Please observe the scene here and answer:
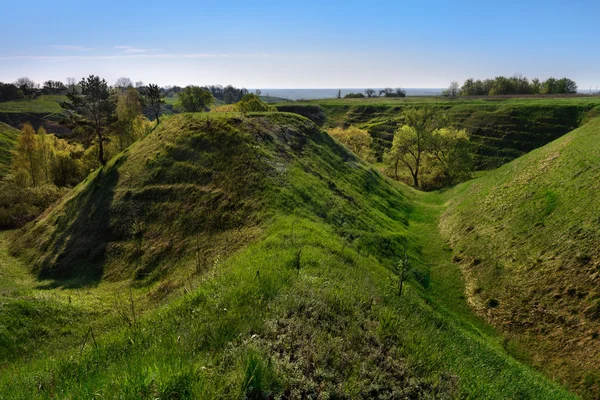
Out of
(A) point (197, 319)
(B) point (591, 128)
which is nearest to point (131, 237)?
(A) point (197, 319)

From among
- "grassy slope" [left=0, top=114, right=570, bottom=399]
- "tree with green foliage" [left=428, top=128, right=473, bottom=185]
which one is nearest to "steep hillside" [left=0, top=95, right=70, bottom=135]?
"grassy slope" [left=0, top=114, right=570, bottom=399]

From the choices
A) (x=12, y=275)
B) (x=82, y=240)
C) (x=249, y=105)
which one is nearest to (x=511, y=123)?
(x=249, y=105)

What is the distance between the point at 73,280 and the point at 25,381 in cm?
2081

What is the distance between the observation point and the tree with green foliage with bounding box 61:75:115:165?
143 feet

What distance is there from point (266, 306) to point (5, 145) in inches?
5594

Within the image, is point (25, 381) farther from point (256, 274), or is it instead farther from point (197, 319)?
point (256, 274)

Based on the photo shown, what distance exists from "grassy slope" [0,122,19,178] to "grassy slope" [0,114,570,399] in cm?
9042

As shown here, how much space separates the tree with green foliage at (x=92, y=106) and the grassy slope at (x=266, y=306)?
17.9 meters

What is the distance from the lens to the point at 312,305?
9.64 metres

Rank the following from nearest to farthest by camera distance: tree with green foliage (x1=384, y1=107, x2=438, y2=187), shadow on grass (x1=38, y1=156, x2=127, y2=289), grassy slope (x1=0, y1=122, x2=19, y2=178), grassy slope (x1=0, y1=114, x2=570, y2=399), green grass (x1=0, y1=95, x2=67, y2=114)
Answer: grassy slope (x1=0, y1=114, x2=570, y2=399), shadow on grass (x1=38, y1=156, x2=127, y2=289), tree with green foliage (x1=384, y1=107, x2=438, y2=187), grassy slope (x1=0, y1=122, x2=19, y2=178), green grass (x1=0, y1=95, x2=67, y2=114)

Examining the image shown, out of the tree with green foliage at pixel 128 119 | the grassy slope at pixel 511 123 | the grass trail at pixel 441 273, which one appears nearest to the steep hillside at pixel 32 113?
the tree with green foliage at pixel 128 119

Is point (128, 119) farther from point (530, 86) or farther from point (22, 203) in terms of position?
point (530, 86)

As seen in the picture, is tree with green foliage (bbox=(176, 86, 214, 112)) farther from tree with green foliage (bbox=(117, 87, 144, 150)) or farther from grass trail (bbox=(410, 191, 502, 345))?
grass trail (bbox=(410, 191, 502, 345))

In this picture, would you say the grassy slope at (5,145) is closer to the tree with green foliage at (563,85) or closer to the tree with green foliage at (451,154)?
the tree with green foliage at (451,154)
